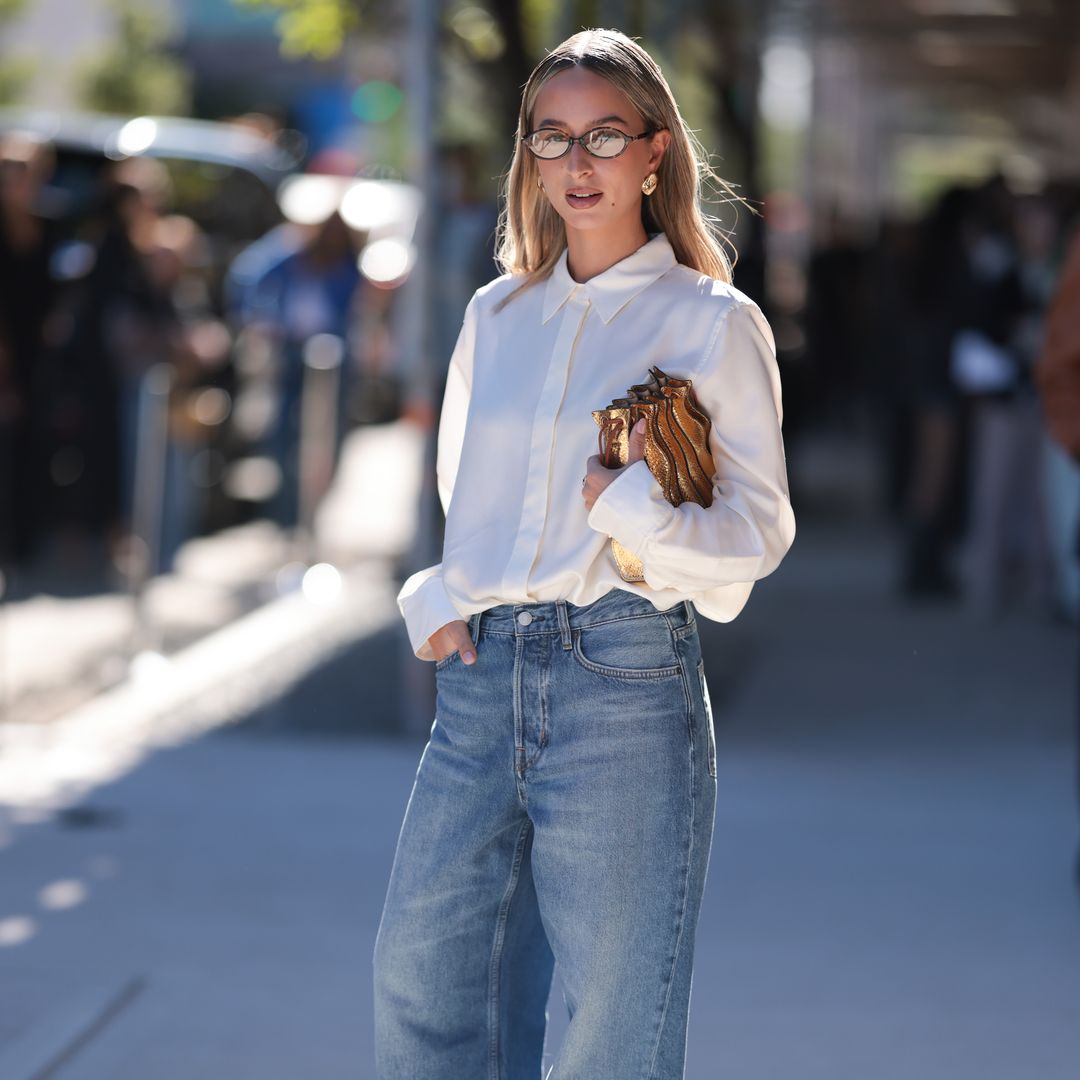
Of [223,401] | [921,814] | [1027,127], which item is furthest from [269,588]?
[1027,127]

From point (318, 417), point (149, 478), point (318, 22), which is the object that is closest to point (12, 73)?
point (318, 22)

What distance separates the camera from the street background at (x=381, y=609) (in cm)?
449

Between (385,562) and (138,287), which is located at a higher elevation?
(138,287)

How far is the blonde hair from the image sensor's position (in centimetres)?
281

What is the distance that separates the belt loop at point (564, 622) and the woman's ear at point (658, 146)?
0.65 meters

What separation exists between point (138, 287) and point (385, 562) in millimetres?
2035

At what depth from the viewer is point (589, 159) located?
2.78 meters

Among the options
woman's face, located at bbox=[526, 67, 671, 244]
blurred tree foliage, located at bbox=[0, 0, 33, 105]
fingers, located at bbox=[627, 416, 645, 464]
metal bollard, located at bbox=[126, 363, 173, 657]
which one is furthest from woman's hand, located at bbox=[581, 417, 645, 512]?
blurred tree foliage, located at bbox=[0, 0, 33, 105]

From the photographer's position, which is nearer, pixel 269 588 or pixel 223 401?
pixel 269 588

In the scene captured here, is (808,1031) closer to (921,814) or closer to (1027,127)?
(921,814)

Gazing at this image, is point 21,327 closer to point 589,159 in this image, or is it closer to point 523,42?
point 523,42

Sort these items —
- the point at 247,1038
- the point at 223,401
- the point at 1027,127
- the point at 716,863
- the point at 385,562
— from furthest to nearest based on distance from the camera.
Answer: the point at 1027,127 → the point at 223,401 → the point at 385,562 → the point at 716,863 → the point at 247,1038

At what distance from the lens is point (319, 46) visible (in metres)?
11.9

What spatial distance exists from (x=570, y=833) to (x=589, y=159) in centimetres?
95
